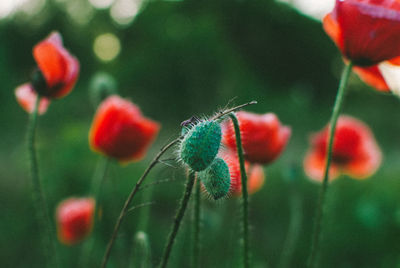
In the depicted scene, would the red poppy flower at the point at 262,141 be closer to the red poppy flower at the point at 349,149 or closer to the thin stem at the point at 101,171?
the thin stem at the point at 101,171

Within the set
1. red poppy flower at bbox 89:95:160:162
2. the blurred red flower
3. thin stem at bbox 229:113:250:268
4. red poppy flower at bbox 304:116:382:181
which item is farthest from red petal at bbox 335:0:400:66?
red poppy flower at bbox 304:116:382:181

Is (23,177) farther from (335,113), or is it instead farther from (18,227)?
(335,113)

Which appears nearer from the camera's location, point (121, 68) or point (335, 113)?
point (335, 113)

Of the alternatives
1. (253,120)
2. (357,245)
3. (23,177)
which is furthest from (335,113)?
(23,177)

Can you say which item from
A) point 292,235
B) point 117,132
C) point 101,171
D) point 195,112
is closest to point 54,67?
point 117,132

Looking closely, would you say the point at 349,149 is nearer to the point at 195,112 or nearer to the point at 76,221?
the point at 76,221

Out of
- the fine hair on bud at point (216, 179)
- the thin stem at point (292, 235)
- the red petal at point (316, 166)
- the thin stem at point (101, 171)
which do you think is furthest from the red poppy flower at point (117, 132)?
the red petal at point (316, 166)

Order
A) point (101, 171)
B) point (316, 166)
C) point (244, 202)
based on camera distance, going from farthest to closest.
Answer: point (316, 166) < point (101, 171) < point (244, 202)
